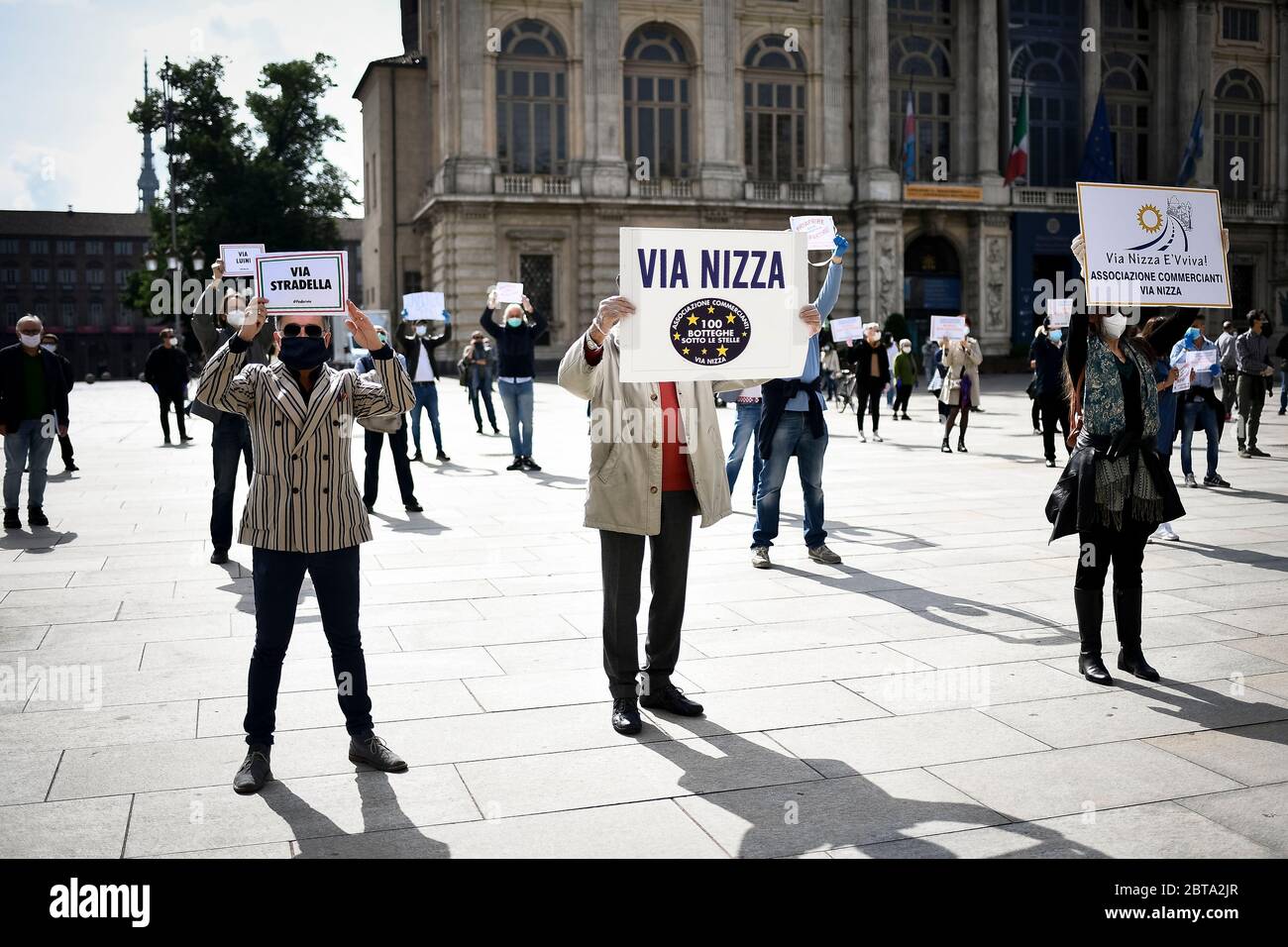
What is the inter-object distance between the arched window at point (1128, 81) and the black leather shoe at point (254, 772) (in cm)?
5300

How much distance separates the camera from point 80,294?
351ft

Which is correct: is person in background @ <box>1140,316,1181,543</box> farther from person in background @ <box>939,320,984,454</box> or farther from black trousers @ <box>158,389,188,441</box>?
black trousers @ <box>158,389,188,441</box>

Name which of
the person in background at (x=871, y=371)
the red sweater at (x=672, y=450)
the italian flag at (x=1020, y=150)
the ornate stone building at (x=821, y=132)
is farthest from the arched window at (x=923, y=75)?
the red sweater at (x=672, y=450)

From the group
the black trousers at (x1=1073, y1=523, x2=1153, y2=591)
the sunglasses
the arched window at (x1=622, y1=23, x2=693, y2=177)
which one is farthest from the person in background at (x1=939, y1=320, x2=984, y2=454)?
the arched window at (x1=622, y1=23, x2=693, y2=177)

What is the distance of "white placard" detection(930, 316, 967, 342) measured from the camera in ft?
75.4

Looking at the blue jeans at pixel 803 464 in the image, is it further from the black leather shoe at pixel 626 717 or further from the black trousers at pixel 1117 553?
the black leather shoe at pixel 626 717

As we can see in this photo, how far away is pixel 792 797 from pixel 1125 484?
2775 millimetres

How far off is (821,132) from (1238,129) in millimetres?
18935

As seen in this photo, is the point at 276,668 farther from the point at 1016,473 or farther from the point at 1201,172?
the point at 1201,172

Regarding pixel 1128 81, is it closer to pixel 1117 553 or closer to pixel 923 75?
pixel 923 75

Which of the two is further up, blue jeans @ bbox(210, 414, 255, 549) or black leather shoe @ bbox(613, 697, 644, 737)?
blue jeans @ bbox(210, 414, 255, 549)

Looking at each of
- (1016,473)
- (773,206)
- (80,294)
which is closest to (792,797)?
(1016,473)

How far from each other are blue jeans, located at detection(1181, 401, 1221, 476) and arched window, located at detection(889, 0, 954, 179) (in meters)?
36.0

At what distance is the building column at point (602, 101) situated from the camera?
45281 mm
